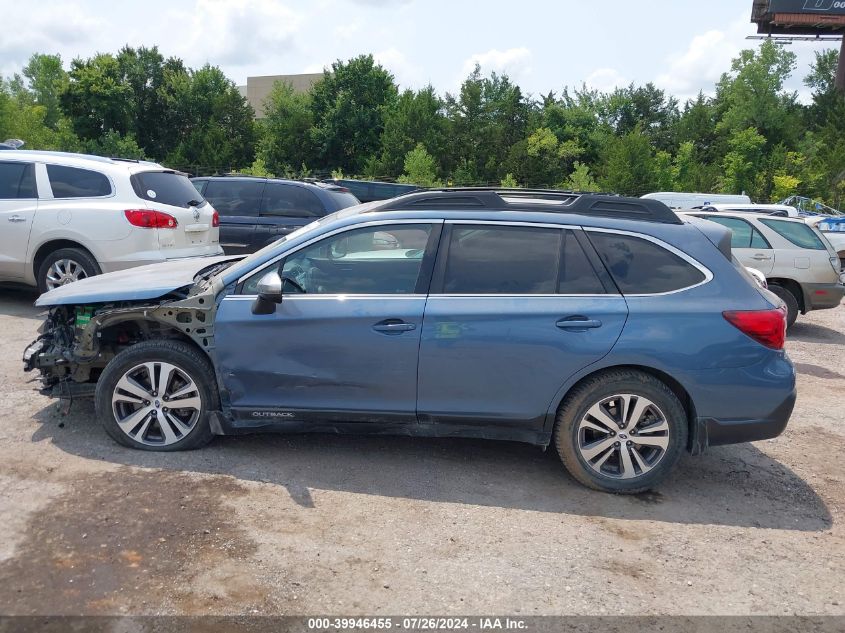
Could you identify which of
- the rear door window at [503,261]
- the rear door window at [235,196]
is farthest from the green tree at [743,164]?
the rear door window at [503,261]

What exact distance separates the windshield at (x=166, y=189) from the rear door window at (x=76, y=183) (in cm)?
35

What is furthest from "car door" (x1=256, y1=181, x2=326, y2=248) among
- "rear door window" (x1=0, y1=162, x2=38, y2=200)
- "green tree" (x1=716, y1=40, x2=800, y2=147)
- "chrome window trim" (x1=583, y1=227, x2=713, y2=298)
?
"green tree" (x1=716, y1=40, x2=800, y2=147)

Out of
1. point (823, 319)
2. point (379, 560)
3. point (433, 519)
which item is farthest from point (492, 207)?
point (823, 319)

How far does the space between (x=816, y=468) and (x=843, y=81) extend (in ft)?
217

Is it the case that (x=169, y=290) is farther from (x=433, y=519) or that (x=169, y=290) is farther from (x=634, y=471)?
(x=634, y=471)

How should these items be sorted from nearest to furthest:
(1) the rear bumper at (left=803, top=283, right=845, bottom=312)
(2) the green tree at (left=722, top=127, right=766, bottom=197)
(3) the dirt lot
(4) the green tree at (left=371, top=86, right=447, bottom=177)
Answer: (3) the dirt lot, (1) the rear bumper at (left=803, top=283, right=845, bottom=312), (4) the green tree at (left=371, top=86, right=447, bottom=177), (2) the green tree at (left=722, top=127, right=766, bottom=197)

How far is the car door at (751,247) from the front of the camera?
10.3m

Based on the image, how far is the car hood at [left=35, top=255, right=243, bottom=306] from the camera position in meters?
4.88

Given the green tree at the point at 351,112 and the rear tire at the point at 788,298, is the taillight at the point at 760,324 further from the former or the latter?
the green tree at the point at 351,112

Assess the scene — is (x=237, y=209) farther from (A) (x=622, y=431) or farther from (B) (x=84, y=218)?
(A) (x=622, y=431)

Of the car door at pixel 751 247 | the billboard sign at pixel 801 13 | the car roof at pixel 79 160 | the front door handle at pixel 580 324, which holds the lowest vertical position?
the car door at pixel 751 247

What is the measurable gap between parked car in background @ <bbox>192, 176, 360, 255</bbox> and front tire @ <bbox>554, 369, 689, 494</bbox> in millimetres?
7199

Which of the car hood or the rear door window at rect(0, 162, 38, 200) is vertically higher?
the rear door window at rect(0, 162, 38, 200)

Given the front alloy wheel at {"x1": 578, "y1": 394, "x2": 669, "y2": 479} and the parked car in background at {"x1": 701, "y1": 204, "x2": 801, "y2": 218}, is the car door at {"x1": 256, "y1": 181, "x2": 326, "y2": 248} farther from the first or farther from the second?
the front alloy wheel at {"x1": 578, "y1": 394, "x2": 669, "y2": 479}
